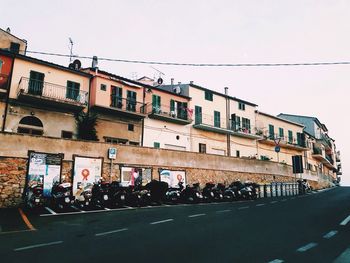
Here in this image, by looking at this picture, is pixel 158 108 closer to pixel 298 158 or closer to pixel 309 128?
pixel 298 158

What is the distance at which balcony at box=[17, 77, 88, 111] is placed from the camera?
21469 millimetres

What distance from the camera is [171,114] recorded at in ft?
98.8

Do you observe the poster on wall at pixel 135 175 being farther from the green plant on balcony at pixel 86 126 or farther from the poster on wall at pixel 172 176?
the green plant on balcony at pixel 86 126

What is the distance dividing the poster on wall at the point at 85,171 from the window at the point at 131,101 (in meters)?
8.10

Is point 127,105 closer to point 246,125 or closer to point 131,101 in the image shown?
point 131,101

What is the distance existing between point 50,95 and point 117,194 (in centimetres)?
1172

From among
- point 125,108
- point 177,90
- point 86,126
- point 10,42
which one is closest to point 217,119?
point 177,90

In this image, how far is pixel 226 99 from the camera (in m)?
37.1

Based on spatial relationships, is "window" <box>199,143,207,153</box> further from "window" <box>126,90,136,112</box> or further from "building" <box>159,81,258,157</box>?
"window" <box>126,90,136,112</box>

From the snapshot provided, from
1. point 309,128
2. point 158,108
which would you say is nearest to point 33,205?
point 158,108

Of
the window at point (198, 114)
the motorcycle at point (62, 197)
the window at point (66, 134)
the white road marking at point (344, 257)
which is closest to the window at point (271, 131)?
the window at point (198, 114)

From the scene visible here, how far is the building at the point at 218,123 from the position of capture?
3291 centimetres

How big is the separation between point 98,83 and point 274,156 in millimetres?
27999

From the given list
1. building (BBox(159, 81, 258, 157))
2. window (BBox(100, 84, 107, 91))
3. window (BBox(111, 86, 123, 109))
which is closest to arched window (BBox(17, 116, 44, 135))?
window (BBox(100, 84, 107, 91))
